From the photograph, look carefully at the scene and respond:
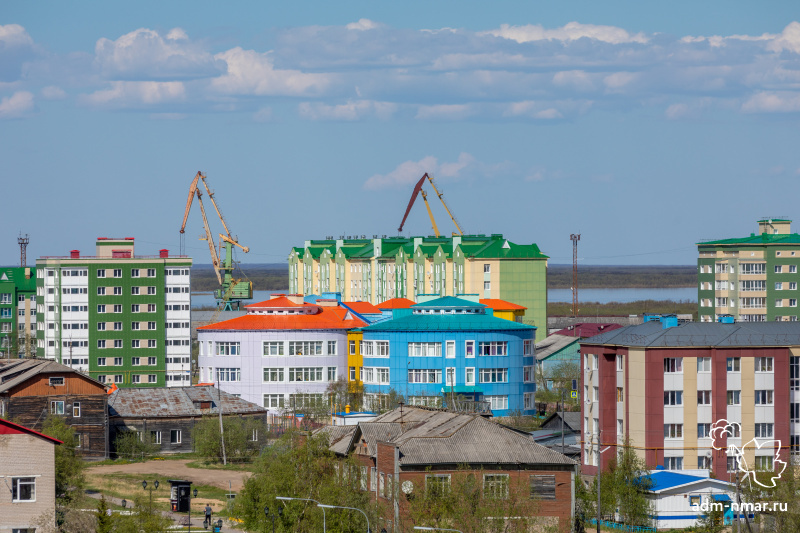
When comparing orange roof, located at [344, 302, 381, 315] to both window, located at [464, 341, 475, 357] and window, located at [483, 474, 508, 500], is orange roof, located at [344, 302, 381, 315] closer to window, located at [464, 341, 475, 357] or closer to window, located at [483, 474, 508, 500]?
window, located at [464, 341, 475, 357]

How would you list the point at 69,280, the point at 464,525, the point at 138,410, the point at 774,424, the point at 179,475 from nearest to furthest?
the point at 464,525, the point at 774,424, the point at 179,475, the point at 138,410, the point at 69,280

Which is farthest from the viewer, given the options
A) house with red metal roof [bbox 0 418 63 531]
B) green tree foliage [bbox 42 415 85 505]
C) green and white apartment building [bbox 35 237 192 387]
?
green and white apartment building [bbox 35 237 192 387]

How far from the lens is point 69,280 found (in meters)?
134

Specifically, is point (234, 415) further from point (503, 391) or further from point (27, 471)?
point (27, 471)

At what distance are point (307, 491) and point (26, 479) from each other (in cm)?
1044

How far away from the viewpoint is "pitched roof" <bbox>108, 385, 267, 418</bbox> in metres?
89.7

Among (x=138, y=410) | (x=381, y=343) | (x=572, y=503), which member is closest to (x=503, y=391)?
(x=381, y=343)

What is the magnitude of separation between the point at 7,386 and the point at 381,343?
31.6 metres

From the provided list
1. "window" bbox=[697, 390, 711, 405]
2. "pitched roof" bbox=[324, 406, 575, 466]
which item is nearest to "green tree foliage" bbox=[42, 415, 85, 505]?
"pitched roof" bbox=[324, 406, 575, 466]

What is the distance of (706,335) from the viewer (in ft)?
236

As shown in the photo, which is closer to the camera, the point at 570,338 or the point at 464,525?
the point at 464,525

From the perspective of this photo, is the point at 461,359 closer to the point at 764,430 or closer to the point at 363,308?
the point at 363,308

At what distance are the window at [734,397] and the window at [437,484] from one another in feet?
77.4

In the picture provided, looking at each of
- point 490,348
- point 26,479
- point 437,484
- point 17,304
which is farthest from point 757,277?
point 26,479
